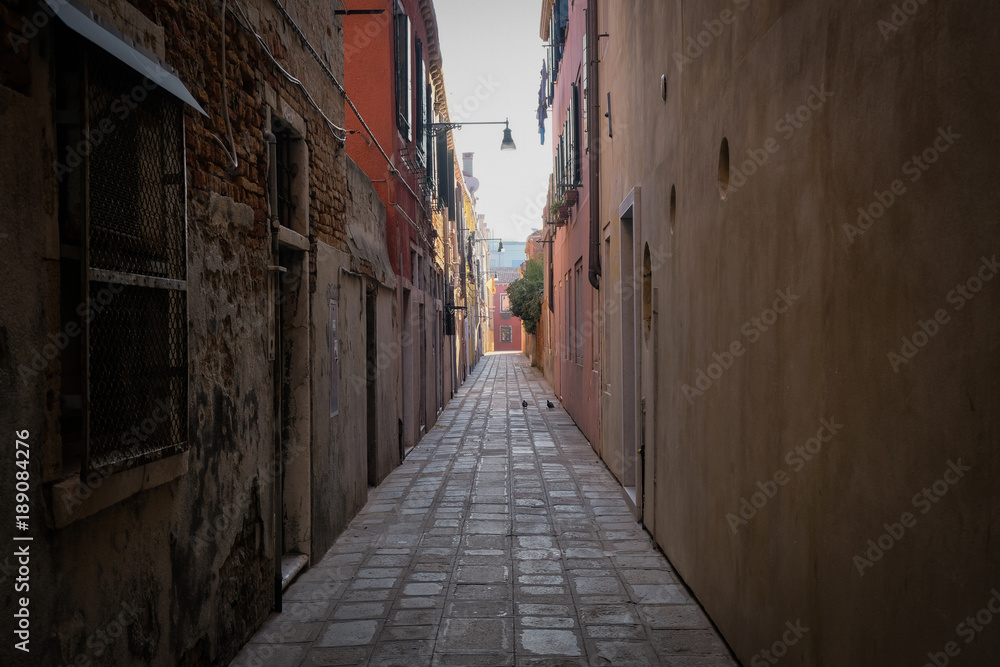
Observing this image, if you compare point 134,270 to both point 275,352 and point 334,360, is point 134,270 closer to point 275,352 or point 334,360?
point 275,352

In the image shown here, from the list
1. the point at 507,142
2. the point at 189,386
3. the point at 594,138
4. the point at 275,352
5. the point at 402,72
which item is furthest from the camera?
the point at 507,142

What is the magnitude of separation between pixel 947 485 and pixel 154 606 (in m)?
3.09

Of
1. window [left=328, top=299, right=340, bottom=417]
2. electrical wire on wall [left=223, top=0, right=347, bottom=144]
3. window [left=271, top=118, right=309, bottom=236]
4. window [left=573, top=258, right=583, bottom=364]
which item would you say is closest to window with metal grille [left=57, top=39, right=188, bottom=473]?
electrical wire on wall [left=223, top=0, right=347, bottom=144]

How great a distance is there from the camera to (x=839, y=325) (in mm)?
2820

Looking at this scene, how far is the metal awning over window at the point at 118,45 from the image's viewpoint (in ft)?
8.72

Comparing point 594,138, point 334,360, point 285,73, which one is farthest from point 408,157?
point 285,73

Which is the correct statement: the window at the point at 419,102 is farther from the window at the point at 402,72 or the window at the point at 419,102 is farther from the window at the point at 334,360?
the window at the point at 334,360

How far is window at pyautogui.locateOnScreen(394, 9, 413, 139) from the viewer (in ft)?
37.3

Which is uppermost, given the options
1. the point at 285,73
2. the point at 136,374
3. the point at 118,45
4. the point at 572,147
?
the point at 572,147

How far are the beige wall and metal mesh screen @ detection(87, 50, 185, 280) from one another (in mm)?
2702

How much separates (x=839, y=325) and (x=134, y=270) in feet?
9.04

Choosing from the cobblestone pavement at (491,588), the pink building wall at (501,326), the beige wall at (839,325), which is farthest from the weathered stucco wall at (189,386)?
the pink building wall at (501,326)

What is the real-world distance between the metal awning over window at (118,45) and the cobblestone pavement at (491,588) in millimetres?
3007

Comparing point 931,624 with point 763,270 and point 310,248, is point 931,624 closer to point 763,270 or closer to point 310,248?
point 763,270
